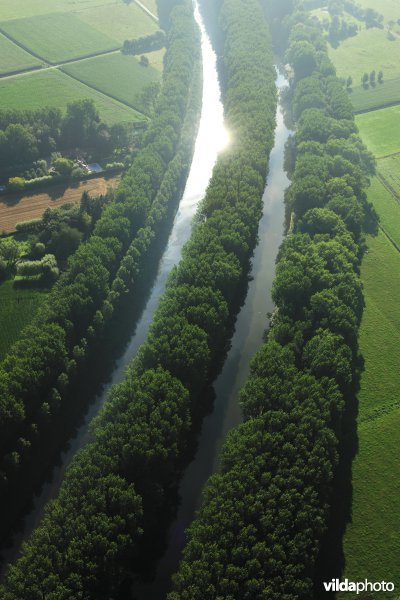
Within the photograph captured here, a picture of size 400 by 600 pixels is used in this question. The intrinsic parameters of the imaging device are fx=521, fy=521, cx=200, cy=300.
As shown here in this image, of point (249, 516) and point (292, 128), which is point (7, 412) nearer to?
point (249, 516)

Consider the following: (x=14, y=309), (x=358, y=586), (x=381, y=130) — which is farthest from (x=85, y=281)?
(x=381, y=130)

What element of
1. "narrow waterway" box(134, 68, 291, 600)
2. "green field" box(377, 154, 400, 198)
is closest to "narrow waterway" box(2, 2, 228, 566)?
"narrow waterway" box(134, 68, 291, 600)

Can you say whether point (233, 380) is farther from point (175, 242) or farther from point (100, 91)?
point (100, 91)

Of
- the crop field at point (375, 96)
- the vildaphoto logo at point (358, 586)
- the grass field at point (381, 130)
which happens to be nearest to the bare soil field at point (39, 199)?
the grass field at point (381, 130)

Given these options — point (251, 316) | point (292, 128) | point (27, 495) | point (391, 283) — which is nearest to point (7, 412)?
point (27, 495)

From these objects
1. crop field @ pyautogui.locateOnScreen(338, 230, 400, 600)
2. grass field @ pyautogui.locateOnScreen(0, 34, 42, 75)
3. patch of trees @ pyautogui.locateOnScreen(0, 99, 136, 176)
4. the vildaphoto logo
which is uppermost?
grass field @ pyautogui.locateOnScreen(0, 34, 42, 75)

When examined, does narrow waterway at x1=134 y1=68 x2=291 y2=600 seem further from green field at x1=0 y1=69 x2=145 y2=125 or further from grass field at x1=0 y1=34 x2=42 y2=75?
grass field at x1=0 y1=34 x2=42 y2=75
